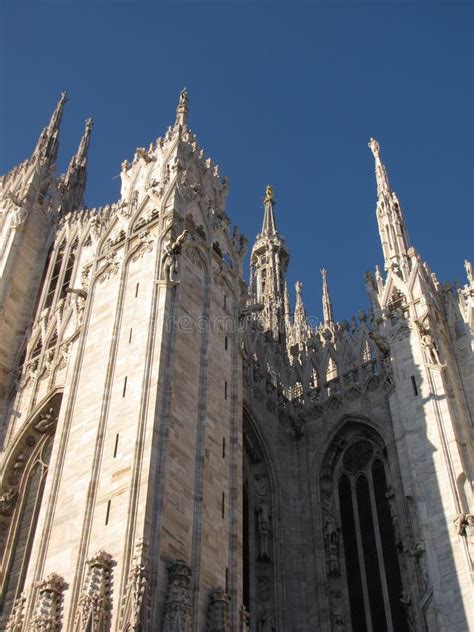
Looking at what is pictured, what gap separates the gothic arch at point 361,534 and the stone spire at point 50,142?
57.8 ft

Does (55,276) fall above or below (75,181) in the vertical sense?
below

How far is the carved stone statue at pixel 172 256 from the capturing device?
1884cm

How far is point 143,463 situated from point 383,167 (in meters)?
17.4

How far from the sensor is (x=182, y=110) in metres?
25.0

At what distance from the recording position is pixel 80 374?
1855cm

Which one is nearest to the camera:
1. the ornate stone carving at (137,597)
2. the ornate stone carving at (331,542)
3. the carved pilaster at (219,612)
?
the ornate stone carving at (137,597)

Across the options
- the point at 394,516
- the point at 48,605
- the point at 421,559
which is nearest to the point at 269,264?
the point at 394,516

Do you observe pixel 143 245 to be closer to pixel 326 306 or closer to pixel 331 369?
pixel 331 369

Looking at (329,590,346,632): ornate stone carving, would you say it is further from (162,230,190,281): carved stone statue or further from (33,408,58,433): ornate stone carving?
(162,230,190,281): carved stone statue

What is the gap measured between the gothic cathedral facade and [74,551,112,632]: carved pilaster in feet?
0.09

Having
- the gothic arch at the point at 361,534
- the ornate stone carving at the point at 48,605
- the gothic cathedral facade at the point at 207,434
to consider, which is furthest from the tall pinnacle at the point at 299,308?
the ornate stone carving at the point at 48,605

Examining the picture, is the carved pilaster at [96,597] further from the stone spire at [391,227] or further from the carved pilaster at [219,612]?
the stone spire at [391,227]

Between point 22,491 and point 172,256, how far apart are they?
7.81m

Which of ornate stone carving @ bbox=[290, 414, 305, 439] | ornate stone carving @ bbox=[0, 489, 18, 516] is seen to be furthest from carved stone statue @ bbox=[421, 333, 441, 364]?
ornate stone carving @ bbox=[0, 489, 18, 516]
